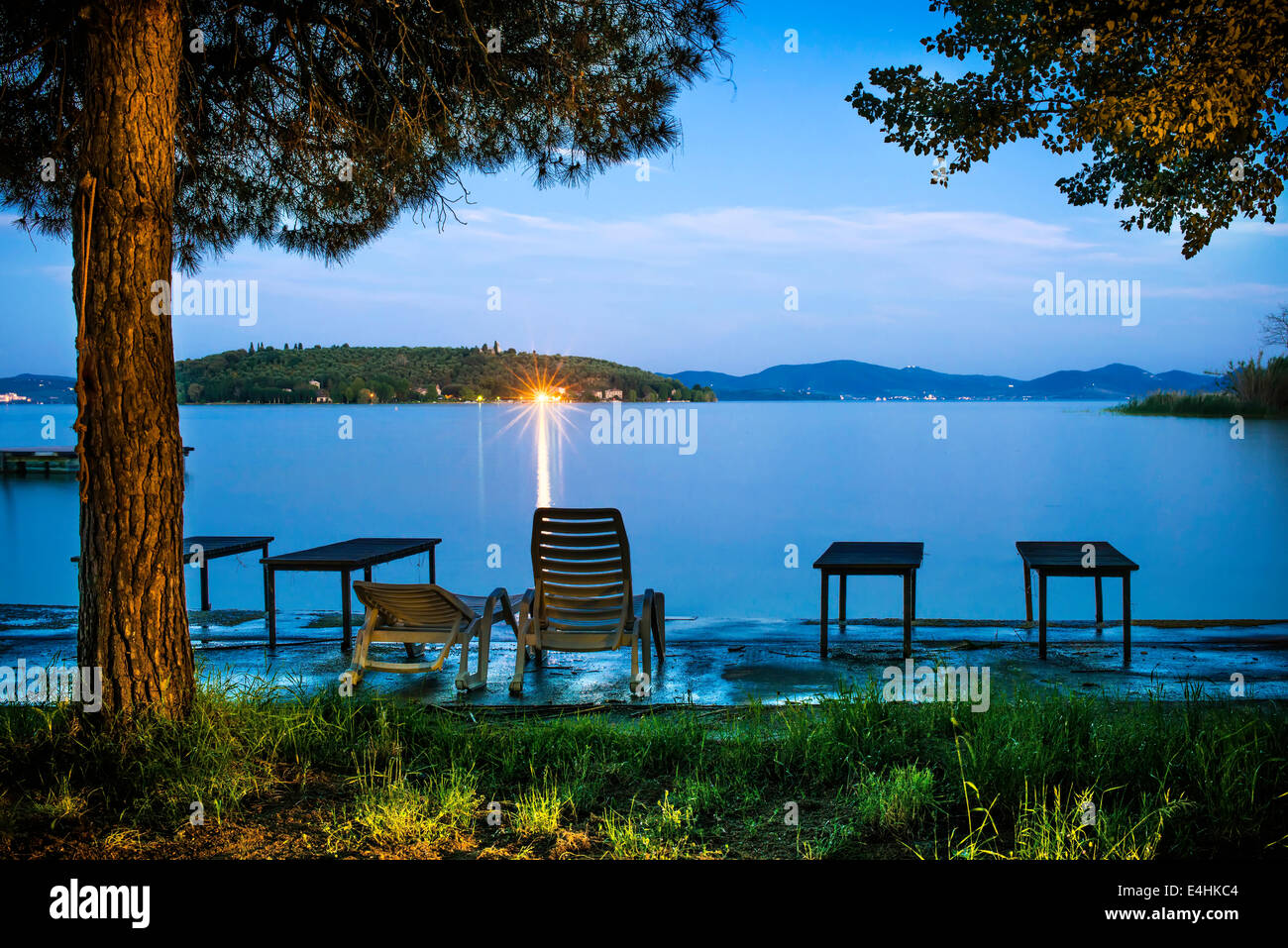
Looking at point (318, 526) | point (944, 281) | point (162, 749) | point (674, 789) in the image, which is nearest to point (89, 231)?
point (162, 749)

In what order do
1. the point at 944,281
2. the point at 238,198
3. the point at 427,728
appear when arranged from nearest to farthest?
the point at 427,728
the point at 238,198
the point at 944,281

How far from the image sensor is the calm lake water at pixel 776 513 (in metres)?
13.8

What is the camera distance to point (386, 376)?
56031 mm

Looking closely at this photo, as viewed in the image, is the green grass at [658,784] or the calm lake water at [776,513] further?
the calm lake water at [776,513]

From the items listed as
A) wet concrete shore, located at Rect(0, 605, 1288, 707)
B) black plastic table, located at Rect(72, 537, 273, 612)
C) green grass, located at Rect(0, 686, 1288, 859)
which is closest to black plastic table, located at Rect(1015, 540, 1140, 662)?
wet concrete shore, located at Rect(0, 605, 1288, 707)

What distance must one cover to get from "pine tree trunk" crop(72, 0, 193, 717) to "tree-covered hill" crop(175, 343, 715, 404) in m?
41.5

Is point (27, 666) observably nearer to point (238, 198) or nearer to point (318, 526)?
point (238, 198)

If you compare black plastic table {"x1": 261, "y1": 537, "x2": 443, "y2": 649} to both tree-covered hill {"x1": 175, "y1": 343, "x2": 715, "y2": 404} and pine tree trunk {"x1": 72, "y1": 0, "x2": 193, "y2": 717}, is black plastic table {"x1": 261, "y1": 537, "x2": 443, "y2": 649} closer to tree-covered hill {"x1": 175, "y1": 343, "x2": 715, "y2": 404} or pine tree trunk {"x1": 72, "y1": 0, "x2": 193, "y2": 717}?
pine tree trunk {"x1": 72, "y1": 0, "x2": 193, "y2": 717}

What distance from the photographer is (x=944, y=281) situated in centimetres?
5066

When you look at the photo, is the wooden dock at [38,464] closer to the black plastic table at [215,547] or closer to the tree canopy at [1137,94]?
the black plastic table at [215,547]

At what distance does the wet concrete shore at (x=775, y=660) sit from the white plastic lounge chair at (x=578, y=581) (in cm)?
32

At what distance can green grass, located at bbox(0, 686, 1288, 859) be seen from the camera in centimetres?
325

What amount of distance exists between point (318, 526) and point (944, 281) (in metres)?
37.8

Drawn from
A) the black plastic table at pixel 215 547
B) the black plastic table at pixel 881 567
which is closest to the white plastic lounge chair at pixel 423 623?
the black plastic table at pixel 215 547
